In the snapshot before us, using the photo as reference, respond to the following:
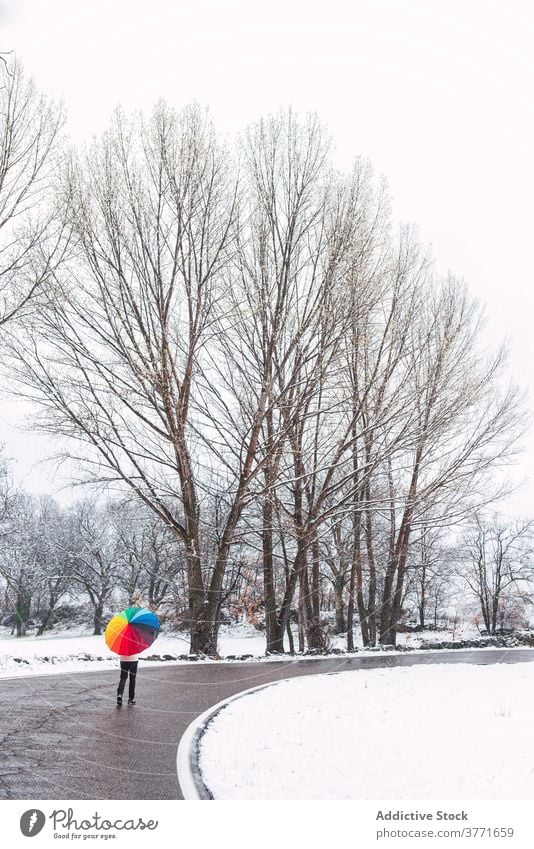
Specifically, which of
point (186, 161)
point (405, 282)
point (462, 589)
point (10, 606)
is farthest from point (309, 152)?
point (462, 589)

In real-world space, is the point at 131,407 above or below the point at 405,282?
below

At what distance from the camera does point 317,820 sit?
4.02m

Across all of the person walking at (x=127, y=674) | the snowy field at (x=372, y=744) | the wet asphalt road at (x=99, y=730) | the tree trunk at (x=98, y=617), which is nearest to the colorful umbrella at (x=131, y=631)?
the person walking at (x=127, y=674)

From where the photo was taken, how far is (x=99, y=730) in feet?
18.5

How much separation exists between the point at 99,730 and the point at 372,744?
8.39 ft

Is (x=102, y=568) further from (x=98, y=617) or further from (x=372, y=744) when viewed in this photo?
(x=372, y=744)

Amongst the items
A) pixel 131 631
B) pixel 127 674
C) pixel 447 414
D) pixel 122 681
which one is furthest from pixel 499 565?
pixel 131 631

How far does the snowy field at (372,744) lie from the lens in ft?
14.4

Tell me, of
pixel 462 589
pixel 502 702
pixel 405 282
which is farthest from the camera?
pixel 462 589

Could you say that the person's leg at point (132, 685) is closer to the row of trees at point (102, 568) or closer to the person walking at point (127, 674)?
the person walking at point (127, 674)

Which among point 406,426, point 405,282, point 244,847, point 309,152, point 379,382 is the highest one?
point 309,152

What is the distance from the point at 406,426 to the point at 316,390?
86.1 inches

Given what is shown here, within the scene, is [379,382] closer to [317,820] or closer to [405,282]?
[405,282]

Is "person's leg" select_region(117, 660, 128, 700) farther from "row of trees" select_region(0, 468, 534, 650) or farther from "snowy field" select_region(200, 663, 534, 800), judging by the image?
"row of trees" select_region(0, 468, 534, 650)
